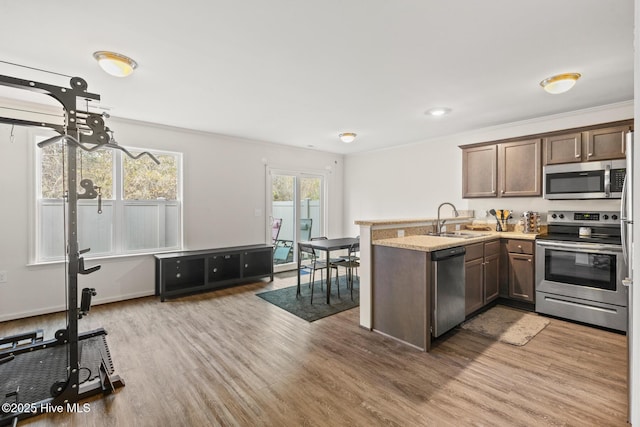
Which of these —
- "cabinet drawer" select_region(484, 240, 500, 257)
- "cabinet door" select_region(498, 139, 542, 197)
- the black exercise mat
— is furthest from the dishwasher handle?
the black exercise mat

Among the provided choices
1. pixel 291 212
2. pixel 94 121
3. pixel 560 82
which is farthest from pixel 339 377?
pixel 291 212

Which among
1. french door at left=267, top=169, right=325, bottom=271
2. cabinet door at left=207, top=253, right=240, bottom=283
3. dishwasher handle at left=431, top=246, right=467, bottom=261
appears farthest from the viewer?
french door at left=267, top=169, right=325, bottom=271

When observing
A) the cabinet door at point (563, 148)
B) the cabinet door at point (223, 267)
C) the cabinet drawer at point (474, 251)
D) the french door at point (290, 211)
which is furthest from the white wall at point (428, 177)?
the cabinet door at point (223, 267)

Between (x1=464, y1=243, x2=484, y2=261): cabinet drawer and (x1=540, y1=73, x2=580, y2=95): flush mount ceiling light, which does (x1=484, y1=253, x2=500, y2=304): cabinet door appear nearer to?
(x1=464, y1=243, x2=484, y2=261): cabinet drawer

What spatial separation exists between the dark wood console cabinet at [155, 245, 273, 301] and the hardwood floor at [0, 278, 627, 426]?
919mm

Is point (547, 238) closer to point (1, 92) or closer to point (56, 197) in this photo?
point (56, 197)

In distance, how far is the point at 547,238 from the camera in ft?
11.3

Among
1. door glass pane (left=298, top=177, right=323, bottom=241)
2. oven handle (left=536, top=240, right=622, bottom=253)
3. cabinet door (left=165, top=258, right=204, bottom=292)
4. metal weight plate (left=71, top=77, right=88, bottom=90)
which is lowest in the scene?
cabinet door (left=165, top=258, right=204, bottom=292)

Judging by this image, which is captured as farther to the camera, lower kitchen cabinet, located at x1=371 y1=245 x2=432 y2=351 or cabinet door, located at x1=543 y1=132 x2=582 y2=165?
cabinet door, located at x1=543 y1=132 x2=582 y2=165

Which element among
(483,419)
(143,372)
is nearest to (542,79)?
(483,419)

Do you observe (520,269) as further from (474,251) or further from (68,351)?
(68,351)

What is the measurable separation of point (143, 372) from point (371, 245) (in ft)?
7.40

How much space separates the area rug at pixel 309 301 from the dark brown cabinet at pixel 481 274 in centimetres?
139

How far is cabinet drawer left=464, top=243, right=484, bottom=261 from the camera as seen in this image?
3.22 meters
